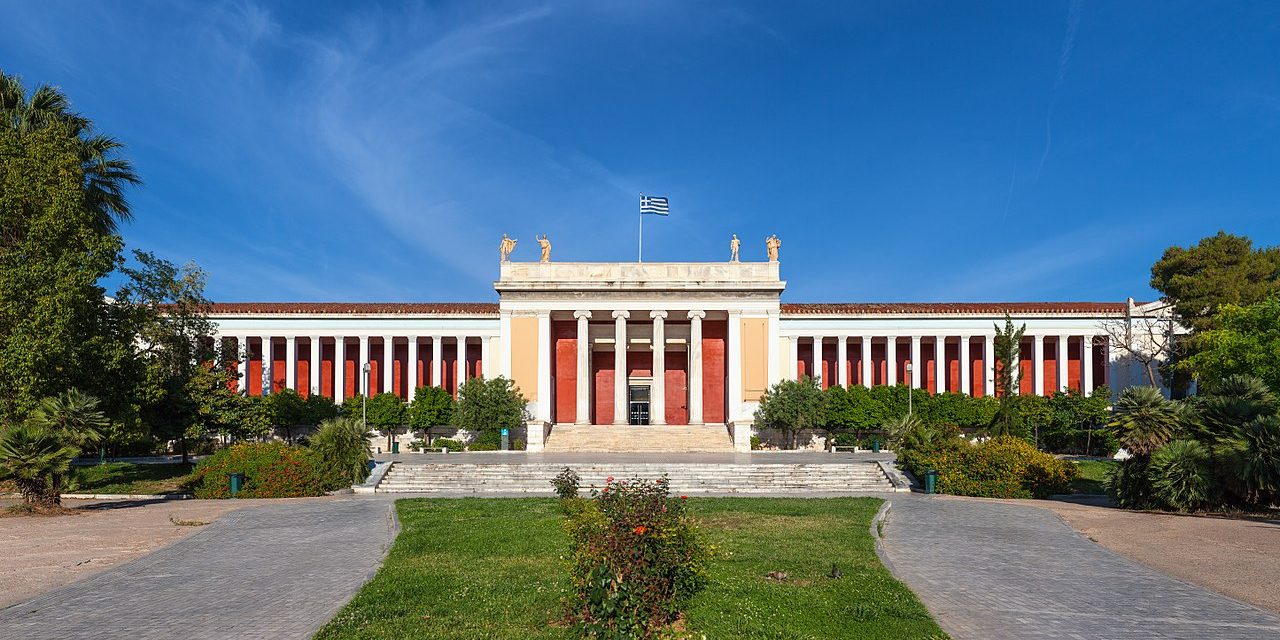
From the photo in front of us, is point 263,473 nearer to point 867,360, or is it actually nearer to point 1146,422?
point 1146,422

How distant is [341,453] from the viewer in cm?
2620

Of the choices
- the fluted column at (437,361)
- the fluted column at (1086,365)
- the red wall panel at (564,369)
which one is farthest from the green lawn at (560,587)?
the fluted column at (1086,365)

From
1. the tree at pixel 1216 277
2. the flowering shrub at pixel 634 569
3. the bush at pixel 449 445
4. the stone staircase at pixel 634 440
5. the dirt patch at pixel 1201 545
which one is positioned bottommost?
the bush at pixel 449 445

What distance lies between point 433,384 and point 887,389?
2932 centimetres

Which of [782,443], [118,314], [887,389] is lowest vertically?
[782,443]

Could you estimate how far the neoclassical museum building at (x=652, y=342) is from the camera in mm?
46938

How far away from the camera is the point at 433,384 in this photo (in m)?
55.7

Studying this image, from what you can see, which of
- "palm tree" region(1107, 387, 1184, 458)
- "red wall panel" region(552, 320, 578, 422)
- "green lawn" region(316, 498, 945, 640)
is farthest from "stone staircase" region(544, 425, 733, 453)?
"green lawn" region(316, 498, 945, 640)

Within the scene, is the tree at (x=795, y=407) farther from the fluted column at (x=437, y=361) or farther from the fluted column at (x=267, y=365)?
the fluted column at (x=267, y=365)

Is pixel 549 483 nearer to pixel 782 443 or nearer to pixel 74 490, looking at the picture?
pixel 74 490

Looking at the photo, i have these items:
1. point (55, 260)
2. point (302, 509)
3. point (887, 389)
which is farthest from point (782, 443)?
point (55, 260)

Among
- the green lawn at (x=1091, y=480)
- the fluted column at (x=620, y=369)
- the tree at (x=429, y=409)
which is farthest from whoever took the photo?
the tree at (x=429, y=409)

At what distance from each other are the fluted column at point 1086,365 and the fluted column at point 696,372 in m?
25.8

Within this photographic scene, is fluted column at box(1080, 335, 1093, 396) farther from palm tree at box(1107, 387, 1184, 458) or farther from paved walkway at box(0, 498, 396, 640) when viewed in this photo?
paved walkway at box(0, 498, 396, 640)
